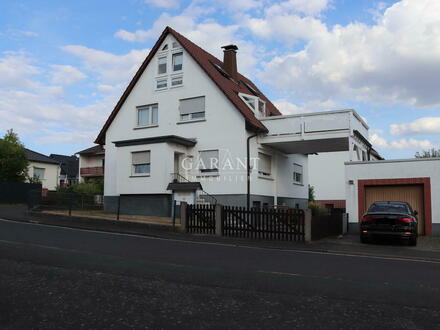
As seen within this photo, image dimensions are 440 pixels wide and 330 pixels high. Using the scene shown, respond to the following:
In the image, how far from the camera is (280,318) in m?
5.17

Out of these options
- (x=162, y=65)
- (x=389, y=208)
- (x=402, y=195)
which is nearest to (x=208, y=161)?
(x=162, y=65)

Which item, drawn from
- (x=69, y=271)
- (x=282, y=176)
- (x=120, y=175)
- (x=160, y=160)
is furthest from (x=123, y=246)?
(x=282, y=176)

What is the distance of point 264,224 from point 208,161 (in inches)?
346

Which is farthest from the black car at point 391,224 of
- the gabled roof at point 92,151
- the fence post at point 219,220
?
the gabled roof at point 92,151

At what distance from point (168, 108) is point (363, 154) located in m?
12.3

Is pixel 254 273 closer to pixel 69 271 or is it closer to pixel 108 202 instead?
pixel 69 271

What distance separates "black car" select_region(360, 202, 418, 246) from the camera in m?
14.5

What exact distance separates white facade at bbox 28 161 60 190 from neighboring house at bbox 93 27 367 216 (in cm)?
2611

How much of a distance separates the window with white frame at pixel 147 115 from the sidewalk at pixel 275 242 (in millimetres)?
8592

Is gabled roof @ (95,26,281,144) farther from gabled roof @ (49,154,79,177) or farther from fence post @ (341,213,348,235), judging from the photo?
gabled roof @ (49,154,79,177)

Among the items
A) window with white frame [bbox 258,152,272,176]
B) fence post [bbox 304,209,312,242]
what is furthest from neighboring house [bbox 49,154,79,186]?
fence post [bbox 304,209,312,242]

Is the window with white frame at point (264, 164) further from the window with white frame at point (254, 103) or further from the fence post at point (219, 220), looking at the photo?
the fence post at point (219, 220)

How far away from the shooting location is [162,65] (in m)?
26.5

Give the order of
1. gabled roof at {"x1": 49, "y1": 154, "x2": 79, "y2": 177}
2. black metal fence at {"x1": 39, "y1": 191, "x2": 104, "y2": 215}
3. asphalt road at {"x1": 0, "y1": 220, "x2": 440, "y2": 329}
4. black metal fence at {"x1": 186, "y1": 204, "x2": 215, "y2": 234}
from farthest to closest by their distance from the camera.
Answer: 1. gabled roof at {"x1": 49, "y1": 154, "x2": 79, "y2": 177}
2. black metal fence at {"x1": 39, "y1": 191, "x2": 104, "y2": 215}
3. black metal fence at {"x1": 186, "y1": 204, "x2": 215, "y2": 234}
4. asphalt road at {"x1": 0, "y1": 220, "x2": 440, "y2": 329}
